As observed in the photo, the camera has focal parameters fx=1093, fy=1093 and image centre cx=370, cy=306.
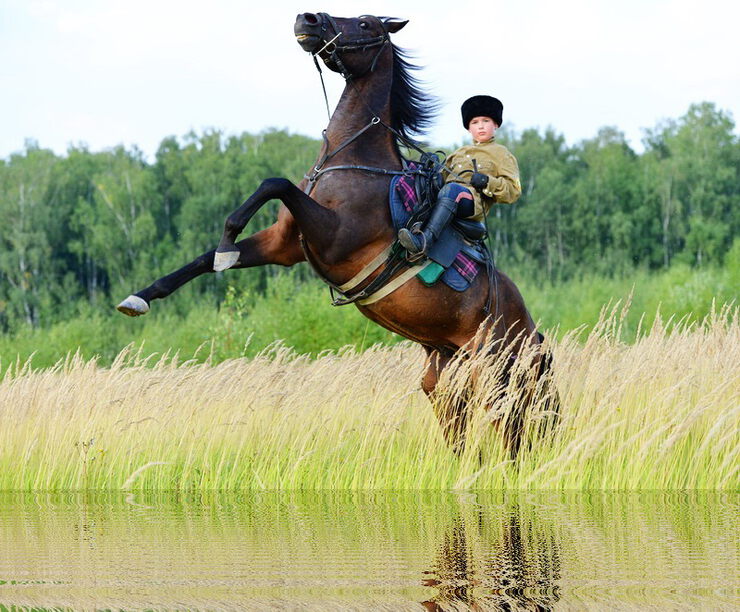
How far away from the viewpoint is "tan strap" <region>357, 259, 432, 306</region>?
6594mm

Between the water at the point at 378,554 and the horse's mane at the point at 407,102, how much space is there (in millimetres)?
2402

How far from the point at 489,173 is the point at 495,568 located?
10.5ft

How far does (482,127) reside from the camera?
277 inches

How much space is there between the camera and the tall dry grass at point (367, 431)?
7.05 metres

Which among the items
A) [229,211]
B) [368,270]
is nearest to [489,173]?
[368,270]

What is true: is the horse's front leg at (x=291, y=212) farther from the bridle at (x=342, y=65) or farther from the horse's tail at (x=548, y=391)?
the horse's tail at (x=548, y=391)

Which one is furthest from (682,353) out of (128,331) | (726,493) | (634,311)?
(128,331)

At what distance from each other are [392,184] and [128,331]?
101ft

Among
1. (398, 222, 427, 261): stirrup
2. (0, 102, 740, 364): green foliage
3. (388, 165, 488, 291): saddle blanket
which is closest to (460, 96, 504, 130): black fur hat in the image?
(388, 165, 488, 291): saddle blanket

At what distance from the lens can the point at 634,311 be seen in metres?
29.6

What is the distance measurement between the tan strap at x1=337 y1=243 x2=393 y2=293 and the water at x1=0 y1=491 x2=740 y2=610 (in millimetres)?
1296

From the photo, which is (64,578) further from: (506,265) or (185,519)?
(506,265)

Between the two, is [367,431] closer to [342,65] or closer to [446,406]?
[446,406]

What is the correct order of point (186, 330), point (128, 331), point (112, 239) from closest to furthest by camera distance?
point (186, 330) < point (128, 331) < point (112, 239)
